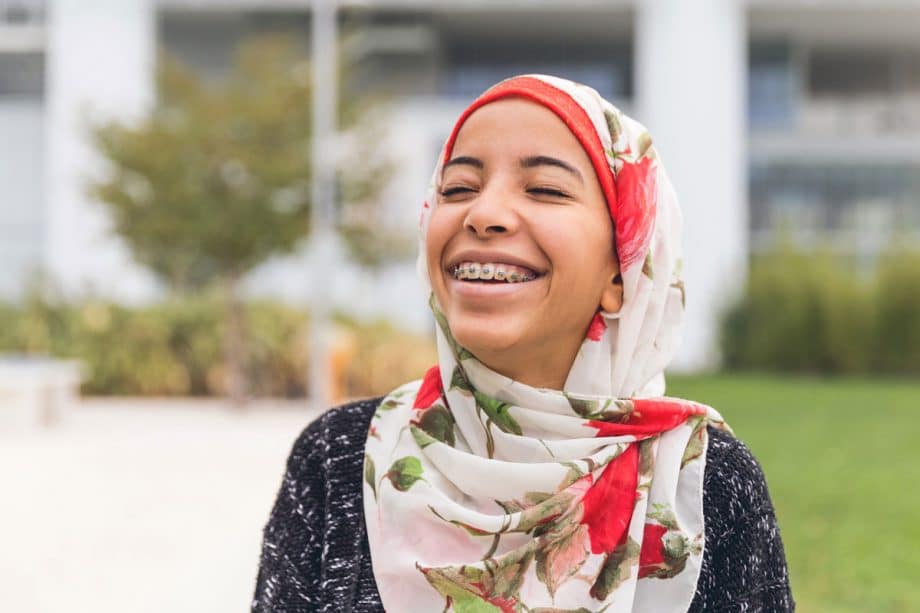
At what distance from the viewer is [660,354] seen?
6.29ft

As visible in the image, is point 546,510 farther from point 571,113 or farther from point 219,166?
point 219,166

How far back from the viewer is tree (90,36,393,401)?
14758 millimetres

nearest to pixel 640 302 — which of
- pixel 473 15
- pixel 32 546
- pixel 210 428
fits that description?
pixel 32 546

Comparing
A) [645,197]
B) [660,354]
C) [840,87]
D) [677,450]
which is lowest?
[677,450]

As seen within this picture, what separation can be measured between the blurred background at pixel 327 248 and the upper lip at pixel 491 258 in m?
3.88

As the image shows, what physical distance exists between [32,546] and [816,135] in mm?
25860

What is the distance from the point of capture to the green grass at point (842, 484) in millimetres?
6016

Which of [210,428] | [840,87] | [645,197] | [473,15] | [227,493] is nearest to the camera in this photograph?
[645,197]

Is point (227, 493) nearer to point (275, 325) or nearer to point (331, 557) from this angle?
point (331, 557)

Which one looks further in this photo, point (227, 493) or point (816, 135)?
point (816, 135)

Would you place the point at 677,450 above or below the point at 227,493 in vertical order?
above

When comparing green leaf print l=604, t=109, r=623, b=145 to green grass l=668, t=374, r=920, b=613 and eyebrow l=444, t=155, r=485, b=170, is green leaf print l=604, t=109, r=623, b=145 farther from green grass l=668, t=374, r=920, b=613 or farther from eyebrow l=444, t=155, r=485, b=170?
green grass l=668, t=374, r=920, b=613

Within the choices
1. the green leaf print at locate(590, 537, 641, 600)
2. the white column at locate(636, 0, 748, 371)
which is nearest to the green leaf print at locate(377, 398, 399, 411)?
the green leaf print at locate(590, 537, 641, 600)

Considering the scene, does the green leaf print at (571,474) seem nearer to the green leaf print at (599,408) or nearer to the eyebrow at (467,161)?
the green leaf print at (599,408)
